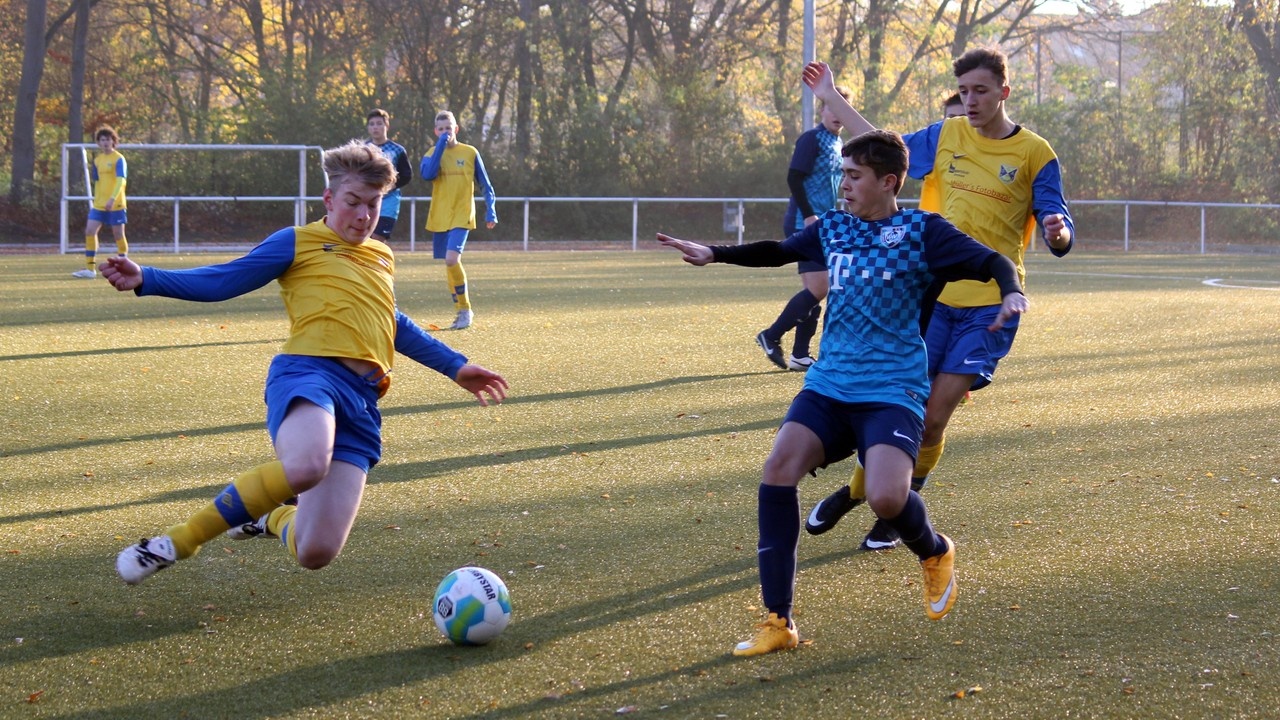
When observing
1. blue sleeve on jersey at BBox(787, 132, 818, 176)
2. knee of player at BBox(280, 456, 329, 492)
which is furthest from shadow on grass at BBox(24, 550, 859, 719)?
blue sleeve on jersey at BBox(787, 132, 818, 176)

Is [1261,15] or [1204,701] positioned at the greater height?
[1261,15]

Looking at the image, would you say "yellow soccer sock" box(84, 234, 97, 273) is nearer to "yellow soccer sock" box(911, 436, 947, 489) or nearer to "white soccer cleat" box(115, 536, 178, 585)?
"white soccer cleat" box(115, 536, 178, 585)

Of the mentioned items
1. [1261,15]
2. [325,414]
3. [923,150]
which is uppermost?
[1261,15]

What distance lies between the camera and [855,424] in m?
4.04

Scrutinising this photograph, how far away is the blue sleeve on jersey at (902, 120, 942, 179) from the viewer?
5441 mm

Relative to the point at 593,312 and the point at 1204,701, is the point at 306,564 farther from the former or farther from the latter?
the point at 593,312

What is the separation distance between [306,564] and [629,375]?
5.63 metres

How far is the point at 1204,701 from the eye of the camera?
139 inches

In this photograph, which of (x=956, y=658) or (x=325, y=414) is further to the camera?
(x=325, y=414)

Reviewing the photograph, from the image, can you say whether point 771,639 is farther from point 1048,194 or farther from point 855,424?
point 1048,194

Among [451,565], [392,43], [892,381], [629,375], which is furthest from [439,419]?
[392,43]

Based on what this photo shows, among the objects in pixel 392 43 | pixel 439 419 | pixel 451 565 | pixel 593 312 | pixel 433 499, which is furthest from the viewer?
pixel 392 43

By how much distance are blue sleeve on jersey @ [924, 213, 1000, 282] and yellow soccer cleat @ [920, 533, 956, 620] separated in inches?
32.8

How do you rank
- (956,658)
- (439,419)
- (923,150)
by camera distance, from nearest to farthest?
(956,658)
(923,150)
(439,419)
